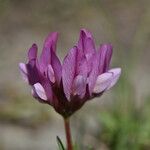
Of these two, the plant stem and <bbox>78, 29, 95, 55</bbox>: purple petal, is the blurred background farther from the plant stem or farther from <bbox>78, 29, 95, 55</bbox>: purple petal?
<bbox>78, 29, 95, 55</bbox>: purple petal

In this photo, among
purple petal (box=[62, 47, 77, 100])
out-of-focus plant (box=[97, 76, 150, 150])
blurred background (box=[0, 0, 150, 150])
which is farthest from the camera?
blurred background (box=[0, 0, 150, 150])

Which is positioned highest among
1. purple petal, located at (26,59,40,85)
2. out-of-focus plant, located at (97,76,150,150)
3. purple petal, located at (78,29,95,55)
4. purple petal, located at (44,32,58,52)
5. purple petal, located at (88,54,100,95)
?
out-of-focus plant, located at (97,76,150,150)

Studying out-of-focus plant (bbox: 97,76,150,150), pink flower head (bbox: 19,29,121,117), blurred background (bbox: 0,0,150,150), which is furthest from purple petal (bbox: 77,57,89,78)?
out-of-focus plant (bbox: 97,76,150,150)

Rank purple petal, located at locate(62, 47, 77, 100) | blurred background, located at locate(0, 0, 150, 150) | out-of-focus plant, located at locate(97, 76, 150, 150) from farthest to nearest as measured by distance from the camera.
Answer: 1. blurred background, located at locate(0, 0, 150, 150)
2. out-of-focus plant, located at locate(97, 76, 150, 150)
3. purple petal, located at locate(62, 47, 77, 100)

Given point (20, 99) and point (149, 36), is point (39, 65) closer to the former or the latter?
point (20, 99)

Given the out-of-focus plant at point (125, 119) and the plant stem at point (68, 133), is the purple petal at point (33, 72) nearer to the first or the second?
the plant stem at point (68, 133)

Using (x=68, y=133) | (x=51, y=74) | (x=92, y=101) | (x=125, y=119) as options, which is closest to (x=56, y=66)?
(x=51, y=74)

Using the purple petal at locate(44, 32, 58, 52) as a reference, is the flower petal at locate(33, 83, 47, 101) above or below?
below

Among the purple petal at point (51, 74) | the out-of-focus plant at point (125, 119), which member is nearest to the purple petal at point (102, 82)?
the purple petal at point (51, 74)
